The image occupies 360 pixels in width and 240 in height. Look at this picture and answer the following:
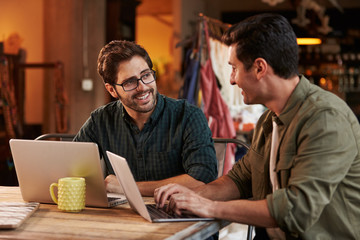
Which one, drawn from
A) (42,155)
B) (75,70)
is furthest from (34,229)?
(75,70)

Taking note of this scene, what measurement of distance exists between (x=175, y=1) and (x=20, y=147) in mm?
7494

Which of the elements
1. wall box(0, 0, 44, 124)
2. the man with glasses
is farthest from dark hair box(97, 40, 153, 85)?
wall box(0, 0, 44, 124)

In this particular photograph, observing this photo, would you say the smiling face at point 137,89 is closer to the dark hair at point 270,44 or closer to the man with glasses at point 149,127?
the man with glasses at point 149,127

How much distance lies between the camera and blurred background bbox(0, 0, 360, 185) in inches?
199

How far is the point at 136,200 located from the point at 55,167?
1.16 feet

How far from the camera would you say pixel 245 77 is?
1.74m

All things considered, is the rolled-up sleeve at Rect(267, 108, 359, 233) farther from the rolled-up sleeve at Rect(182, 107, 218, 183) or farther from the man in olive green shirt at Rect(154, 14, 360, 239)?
the rolled-up sleeve at Rect(182, 107, 218, 183)

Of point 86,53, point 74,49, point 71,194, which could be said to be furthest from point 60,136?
point 86,53

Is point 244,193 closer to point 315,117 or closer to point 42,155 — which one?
point 315,117

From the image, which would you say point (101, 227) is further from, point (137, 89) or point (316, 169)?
point (137, 89)

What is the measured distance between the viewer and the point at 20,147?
1864 mm

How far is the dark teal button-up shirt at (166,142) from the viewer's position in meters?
2.31

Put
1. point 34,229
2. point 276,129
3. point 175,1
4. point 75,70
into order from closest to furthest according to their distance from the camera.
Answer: point 34,229, point 276,129, point 75,70, point 175,1

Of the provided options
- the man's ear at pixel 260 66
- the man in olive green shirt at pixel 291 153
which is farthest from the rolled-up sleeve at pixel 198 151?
the man's ear at pixel 260 66
